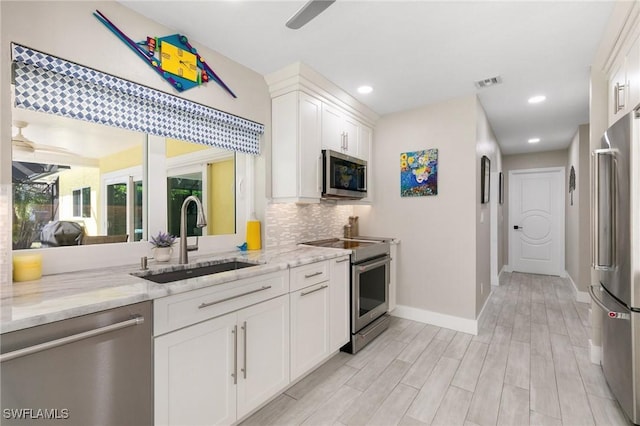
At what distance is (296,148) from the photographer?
258 cm

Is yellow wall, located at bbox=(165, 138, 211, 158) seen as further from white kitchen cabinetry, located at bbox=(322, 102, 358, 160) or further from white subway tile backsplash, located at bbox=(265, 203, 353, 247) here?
white kitchen cabinetry, located at bbox=(322, 102, 358, 160)

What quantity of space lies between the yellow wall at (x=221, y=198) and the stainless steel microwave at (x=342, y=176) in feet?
2.88

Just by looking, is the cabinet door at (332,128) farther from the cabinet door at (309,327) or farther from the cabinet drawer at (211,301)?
the cabinet drawer at (211,301)

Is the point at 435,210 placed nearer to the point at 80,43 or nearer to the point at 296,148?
the point at 296,148

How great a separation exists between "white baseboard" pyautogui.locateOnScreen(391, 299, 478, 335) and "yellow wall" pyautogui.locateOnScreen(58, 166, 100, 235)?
318 cm

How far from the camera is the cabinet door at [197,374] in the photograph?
4.28 ft

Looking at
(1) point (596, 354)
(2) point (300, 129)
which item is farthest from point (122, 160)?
(1) point (596, 354)

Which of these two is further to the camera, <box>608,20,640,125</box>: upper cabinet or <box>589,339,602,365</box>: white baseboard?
<box>589,339,602,365</box>: white baseboard

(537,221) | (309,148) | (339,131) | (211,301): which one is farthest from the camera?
(537,221)

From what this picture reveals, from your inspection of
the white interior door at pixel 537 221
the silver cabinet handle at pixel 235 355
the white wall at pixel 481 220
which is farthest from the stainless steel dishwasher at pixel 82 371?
the white interior door at pixel 537 221

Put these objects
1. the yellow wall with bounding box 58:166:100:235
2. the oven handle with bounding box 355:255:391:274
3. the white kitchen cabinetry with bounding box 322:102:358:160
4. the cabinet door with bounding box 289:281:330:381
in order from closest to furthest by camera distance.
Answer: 1. the yellow wall with bounding box 58:166:100:235
2. the cabinet door with bounding box 289:281:330:381
3. the oven handle with bounding box 355:255:391:274
4. the white kitchen cabinetry with bounding box 322:102:358:160

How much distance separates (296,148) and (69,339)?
1.99 meters

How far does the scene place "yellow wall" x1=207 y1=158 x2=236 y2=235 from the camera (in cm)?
257

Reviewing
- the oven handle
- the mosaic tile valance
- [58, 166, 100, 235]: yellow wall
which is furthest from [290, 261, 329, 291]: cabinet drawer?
[58, 166, 100, 235]: yellow wall
